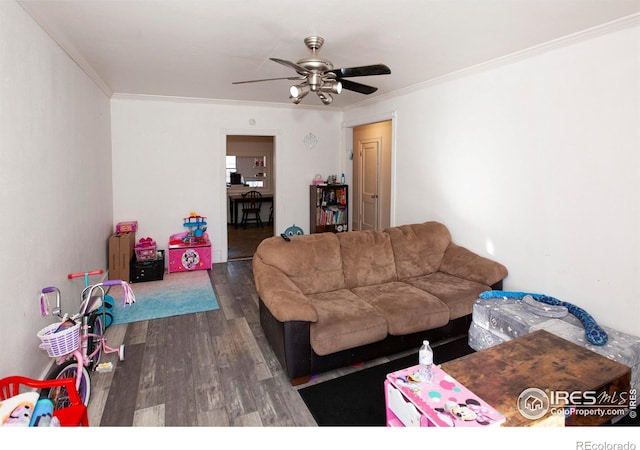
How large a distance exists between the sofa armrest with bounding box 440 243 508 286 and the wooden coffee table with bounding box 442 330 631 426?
1.15m

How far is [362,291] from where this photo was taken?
3.16m

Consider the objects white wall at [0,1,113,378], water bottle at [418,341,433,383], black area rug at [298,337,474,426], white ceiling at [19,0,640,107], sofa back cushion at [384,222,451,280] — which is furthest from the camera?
sofa back cushion at [384,222,451,280]

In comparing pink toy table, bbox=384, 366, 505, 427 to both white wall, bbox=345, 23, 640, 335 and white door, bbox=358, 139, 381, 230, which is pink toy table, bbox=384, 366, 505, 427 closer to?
white wall, bbox=345, 23, 640, 335

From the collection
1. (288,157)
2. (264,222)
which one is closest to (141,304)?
(288,157)

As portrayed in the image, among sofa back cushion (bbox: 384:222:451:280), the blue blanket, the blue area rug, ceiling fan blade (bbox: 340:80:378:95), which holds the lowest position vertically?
the blue area rug

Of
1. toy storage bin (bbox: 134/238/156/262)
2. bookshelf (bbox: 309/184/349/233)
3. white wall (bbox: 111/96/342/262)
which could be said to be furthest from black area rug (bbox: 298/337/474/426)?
white wall (bbox: 111/96/342/262)

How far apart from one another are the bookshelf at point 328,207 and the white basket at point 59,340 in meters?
4.23

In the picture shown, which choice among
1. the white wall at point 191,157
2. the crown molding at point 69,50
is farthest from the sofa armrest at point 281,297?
the white wall at point 191,157

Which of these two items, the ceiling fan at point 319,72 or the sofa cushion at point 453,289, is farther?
the sofa cushion at point 453,289

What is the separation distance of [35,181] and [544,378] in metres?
3.31

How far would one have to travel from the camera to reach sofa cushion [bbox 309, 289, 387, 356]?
246cm

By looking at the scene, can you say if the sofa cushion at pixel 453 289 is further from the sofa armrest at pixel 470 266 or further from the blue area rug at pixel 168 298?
the blue area rug at pixel 168 298

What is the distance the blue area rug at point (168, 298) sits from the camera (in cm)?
365
